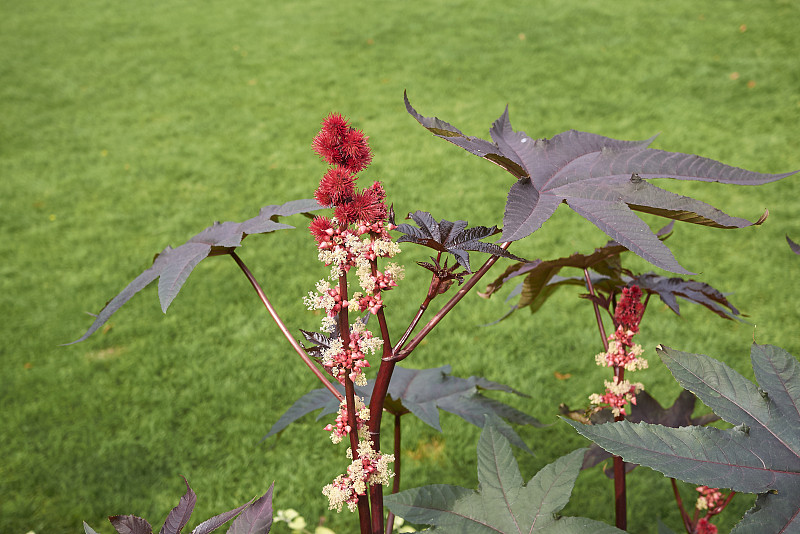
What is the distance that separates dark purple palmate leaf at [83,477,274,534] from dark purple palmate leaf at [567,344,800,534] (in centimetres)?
49

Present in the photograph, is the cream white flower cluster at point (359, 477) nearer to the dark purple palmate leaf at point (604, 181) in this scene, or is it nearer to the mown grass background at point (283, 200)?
the dark purple palmate leaf at point (604, 181)

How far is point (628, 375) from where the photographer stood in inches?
118

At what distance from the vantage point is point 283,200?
441cm

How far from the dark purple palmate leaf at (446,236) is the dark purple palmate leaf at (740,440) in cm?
29

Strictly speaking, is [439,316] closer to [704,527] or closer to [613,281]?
[613,281]

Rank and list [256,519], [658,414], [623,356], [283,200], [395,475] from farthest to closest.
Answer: [283,200] < [658,414] < [395,475] < [623,356] < [256,519]

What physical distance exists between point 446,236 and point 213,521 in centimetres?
59

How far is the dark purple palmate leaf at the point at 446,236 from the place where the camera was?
907mm

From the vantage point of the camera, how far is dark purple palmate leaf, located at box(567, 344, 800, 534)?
781mm

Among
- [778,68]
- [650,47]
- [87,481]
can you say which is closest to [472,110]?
[650,47]

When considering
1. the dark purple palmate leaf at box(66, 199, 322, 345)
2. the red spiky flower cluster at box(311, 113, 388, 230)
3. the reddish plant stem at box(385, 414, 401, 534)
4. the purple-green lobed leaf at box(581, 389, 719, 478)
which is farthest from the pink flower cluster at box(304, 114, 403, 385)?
the purple-green lobed leaf at box(581, 389, 719, 478)

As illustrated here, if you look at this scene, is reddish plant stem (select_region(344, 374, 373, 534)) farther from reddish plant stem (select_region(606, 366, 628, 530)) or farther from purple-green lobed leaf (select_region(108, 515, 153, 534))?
reddish plant stem (select_region(606, 366, 628, 530))

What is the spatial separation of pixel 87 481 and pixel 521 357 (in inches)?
83.0

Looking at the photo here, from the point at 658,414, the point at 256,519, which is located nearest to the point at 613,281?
the point at 658,414
